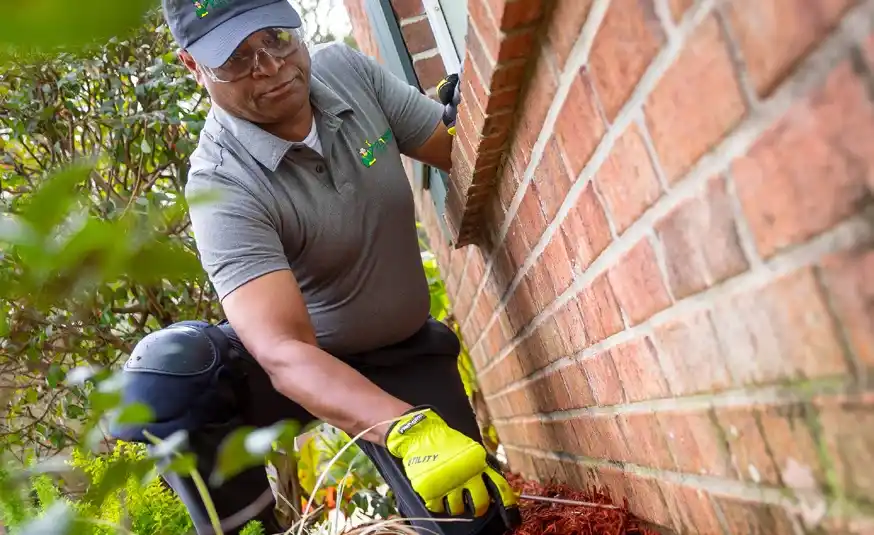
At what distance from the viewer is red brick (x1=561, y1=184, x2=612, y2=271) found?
0.88 metres

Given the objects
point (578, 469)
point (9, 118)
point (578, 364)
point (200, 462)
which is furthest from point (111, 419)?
point (9, 118)

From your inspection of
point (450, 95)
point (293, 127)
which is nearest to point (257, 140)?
point (293, 127)

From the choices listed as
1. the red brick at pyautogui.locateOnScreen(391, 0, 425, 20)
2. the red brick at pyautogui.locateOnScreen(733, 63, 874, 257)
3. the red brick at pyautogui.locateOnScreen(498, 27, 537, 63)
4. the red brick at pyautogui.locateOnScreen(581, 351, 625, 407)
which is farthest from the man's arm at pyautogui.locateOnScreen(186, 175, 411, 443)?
the red brick at pyautogui.locateOnScreen(391, 0, 425, 20)

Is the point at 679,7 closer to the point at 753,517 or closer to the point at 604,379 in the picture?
the point at 753,517

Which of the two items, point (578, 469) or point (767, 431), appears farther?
point (578, 469)

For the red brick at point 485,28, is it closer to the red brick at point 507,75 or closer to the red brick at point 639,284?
the red brick at point 507,75

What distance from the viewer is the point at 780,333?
1.89ft

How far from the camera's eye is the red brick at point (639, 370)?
87 centimetres

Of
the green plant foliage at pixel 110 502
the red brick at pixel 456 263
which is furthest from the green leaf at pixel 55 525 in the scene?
the red brick at pixel 456 263

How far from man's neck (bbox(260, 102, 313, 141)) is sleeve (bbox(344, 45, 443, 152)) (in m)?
0.28

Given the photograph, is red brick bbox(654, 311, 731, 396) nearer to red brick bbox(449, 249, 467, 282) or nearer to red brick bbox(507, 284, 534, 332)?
red brick bbox(507, 284, 534, 332)

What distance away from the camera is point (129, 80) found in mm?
2680

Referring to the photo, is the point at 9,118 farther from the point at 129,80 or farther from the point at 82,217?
the point at 82,217

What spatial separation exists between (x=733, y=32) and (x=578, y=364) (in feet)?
2.50
